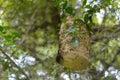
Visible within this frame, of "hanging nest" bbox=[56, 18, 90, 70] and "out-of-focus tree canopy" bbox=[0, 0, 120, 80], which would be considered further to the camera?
"out-of-focus tree canopy" bbox=[0, 0, 120, 80]

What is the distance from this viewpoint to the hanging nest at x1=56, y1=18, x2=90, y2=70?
228 centimetres

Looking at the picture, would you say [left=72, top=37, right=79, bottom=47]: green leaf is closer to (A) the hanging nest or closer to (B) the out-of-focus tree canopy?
(A) the hanging nest

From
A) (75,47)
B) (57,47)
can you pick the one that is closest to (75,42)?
(75,47)

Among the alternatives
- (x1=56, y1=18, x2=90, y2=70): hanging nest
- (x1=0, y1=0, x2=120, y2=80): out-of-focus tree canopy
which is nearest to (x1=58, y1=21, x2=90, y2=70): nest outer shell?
(x1=56, y1=18, x2=90, y2=70): hanging nest

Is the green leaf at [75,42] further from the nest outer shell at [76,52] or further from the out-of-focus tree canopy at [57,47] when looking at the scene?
the out-of-focus tree canopy at [57,47]

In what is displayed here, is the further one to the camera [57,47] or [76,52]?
[57,47]

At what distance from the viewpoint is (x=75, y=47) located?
90.1 inches

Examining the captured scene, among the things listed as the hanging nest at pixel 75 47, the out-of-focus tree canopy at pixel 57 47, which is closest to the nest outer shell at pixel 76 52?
the hanging nest at pixel 75 47

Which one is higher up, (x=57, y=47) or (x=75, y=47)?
(x=57, y=47)

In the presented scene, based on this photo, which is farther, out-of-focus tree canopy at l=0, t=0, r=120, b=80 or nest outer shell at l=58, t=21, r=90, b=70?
out-of-focus tree canopy at l=0, t=0, r=120, b=80

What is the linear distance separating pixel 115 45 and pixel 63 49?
4.15 feet

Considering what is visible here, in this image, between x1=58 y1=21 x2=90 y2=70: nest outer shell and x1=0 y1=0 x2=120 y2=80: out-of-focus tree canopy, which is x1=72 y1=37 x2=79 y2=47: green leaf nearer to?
x1=58 y1=21 x2=90 y2=70: nest outer shell

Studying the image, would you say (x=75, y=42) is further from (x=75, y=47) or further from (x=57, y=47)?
(x=57, y=47)

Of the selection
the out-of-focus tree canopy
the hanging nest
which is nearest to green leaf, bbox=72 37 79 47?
the hanging nest
